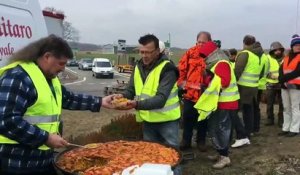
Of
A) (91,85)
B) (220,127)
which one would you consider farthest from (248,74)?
(91,85)

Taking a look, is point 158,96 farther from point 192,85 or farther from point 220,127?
point 192,85

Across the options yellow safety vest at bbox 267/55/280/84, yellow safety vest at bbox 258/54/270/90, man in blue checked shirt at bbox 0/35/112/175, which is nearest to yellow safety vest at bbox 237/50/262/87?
yellow safety vest at bbox 258/54/270/90

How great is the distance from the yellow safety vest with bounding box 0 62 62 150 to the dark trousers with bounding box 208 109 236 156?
393cm

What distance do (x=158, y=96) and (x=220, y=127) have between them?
2.24m

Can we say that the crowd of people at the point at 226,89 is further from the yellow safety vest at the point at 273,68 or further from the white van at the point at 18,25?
the white van at the point at 18,25

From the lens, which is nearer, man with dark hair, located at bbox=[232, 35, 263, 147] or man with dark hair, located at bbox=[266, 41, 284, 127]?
man with dark hair, located at bbox=[232, 35, 263, 147]

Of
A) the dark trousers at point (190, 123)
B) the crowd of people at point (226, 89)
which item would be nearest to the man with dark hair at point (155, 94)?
the crowd of people at point (226, 89)

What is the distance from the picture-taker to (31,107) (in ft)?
11.4

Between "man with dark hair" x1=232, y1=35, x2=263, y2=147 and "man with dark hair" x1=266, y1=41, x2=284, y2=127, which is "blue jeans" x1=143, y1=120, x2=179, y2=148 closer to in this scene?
"man with dark hair" x1=232, y1=35, x2=263, y2=147

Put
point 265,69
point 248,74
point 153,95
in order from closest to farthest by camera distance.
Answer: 1. point 153,95
2. point 248,74
3. point 265,69

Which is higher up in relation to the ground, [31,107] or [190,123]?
[31,107]

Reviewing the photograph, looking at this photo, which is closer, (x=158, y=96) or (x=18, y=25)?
(x=18, y=25)

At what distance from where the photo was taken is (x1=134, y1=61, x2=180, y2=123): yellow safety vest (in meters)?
5.32

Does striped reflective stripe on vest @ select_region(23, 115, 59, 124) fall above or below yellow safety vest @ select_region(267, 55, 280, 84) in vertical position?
above
